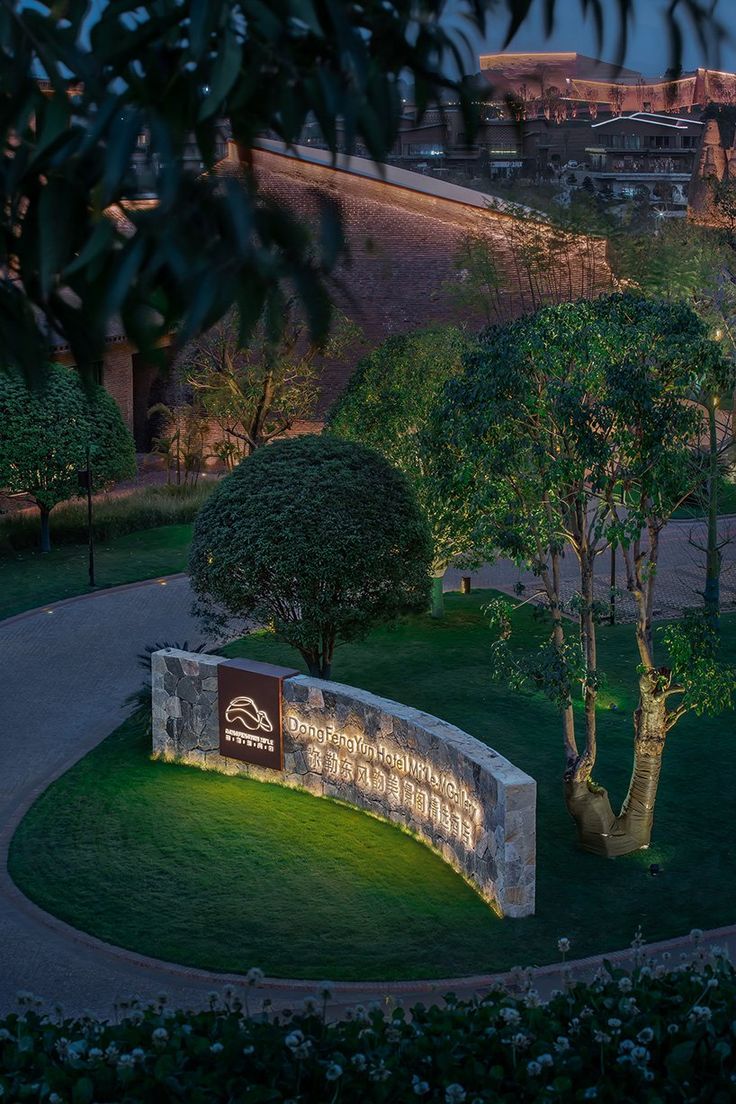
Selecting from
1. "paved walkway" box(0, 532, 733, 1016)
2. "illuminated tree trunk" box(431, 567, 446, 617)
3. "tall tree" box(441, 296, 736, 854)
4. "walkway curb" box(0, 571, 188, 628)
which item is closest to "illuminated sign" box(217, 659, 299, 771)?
"paved walkway" box(0, 532, 733, 1016)

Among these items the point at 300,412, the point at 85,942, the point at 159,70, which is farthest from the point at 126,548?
the point at 159,70

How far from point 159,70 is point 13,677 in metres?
18.6

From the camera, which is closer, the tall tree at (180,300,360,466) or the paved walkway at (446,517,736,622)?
the paved walkway at (446,517,736,622)

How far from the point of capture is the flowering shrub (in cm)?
693

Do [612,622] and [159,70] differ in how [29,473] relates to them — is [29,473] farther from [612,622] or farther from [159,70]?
[159,70]

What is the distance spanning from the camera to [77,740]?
1962 centimetres

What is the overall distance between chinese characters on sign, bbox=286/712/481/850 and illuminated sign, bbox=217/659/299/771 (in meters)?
0.27

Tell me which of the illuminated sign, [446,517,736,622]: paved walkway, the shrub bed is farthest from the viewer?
the shrub bed

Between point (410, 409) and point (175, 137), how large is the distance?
63.0 ft

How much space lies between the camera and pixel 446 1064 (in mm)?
7105

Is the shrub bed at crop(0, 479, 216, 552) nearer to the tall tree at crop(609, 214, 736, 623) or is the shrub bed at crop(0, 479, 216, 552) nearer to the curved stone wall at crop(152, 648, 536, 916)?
the tall tree at crop(609, 214, 736, 623)

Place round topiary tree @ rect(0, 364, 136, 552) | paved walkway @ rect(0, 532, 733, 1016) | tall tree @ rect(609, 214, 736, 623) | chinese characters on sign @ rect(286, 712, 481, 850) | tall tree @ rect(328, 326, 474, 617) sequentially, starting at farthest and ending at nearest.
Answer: round topiary tree @ rect(0, 364, 136, 552), tall tree @ rect(328, 326, 474, 617), tall tree @ rect(609, 214, 736, 623), chinese characters on sign @ rect(286, 712, 481, 850), paved walkway @ rect(0, 532, 733, 1016)

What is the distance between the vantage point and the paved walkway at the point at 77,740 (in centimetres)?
1249

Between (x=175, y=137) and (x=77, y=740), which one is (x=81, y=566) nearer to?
(x=77, y=740)
